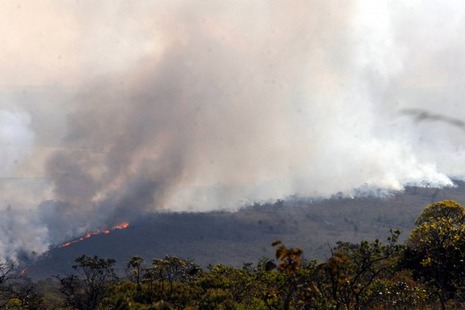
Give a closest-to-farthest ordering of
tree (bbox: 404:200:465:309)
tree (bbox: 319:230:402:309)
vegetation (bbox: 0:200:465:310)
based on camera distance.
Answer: tree (bbox: 319:230:402:309)
vegetation (bbox: 0:200:465:310)
tree (bbox: 404:200:465:309)

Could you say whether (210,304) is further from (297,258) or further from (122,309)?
(297,258)

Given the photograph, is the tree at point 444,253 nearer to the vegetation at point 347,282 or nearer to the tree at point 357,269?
the vegetation at point 347,282

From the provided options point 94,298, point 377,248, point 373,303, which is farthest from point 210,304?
point 94,298

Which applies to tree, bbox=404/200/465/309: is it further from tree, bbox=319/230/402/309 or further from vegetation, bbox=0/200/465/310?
tree, bbox=319/230/402/309

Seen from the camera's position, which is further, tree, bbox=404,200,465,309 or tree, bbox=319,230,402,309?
tree, bbox=404,200,465,309

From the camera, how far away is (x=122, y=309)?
23.2m

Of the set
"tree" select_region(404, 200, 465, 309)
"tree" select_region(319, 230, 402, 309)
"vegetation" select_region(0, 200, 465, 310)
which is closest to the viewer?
"tree" select_region(319, 230, 402, 309)

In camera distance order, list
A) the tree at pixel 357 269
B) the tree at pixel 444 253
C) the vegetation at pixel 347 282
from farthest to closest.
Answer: the tree at pixel 444 253
the vegetation at pixel 347 282
the tree at pixel 357 269

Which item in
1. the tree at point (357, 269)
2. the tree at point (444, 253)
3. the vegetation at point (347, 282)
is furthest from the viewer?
the tree at point (444, 253)

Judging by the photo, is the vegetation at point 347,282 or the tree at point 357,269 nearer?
the tree at point 357,269

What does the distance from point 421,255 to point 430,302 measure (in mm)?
14387

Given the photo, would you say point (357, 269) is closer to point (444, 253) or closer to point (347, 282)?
point (347, 282)

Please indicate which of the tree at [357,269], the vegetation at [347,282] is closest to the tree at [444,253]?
the vegetation at [347,282]

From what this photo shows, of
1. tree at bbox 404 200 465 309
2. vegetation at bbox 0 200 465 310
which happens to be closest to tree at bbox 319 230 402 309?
vegetation at bbox 0 200 465 310
